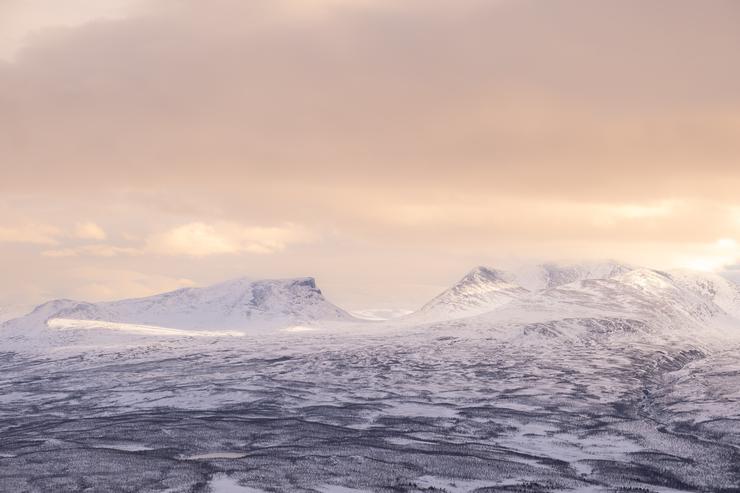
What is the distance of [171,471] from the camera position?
8912 centimetres

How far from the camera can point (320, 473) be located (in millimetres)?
88812

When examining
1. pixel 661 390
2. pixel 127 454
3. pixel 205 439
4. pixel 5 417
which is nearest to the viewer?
pixel 127 454

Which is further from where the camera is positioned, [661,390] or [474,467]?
[661,390]

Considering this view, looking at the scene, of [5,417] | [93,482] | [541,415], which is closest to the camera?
[93,482]

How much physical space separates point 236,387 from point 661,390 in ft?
317

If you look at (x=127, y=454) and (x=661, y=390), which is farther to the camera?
(x=661, y=390)

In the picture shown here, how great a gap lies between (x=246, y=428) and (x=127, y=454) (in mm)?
27625

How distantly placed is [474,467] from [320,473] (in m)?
17.9

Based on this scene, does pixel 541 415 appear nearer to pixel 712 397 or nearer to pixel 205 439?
pixel 712 397

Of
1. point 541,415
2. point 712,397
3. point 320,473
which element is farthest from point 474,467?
point 712,397

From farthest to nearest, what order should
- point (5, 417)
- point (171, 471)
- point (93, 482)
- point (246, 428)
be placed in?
point (5, 417)
point (246, 428)
point (171, 471)
point (93, 482)

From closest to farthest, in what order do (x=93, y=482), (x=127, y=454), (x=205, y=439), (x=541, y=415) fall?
(x=93, y=482), (x=127, y=454), (x=205, y=439), (x=541, y=415)

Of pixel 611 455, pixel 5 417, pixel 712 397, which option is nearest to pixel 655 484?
pixel 611 455

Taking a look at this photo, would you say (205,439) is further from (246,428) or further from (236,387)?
(236,387)
